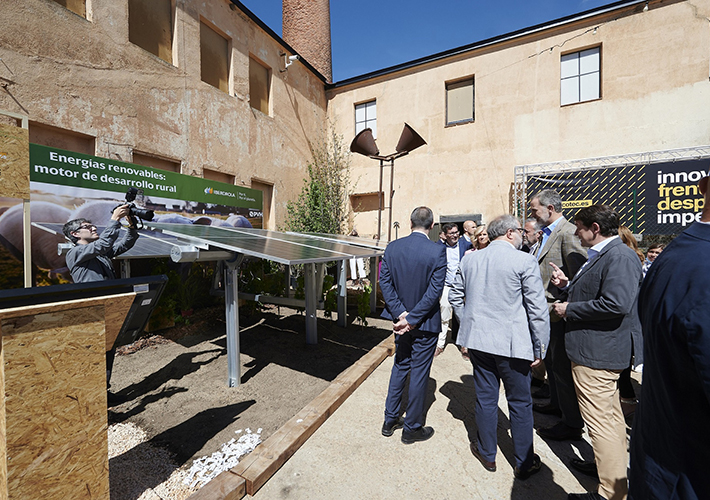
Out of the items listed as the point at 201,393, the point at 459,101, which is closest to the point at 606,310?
the point at 201,393

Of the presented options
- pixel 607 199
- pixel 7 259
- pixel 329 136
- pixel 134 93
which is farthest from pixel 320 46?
Result: pixel 7 259

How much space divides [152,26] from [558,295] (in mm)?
8347

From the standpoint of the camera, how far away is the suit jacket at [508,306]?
2.35 metres

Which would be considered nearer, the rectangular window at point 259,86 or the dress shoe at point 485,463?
the dress shoe at point 485,463

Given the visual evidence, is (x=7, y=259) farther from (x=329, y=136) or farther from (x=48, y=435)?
(x=329, y=136)

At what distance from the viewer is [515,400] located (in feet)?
7.92

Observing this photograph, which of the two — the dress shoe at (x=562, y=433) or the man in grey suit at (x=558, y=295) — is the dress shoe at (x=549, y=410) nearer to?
the man in grey suit at (x=558, y=295)

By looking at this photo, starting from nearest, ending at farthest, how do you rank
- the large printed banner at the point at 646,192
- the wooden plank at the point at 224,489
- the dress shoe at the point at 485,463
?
the wooden plank at the point at 224,489, the dress shoe at the point at 485,463, the large printed banner at the point at 646,192

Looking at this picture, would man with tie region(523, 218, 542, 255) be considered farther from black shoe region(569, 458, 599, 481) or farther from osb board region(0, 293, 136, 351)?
osb board region(0, 293, 136, 351)

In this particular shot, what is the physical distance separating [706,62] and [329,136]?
9.90 m

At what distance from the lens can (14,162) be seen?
90.6 inches

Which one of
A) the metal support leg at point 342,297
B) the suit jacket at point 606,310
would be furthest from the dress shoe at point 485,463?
the metal support leg at point 342,297

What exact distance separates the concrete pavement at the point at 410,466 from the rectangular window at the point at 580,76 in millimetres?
8611

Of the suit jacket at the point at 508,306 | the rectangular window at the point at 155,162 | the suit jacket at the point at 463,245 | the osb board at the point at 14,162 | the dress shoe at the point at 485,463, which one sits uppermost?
the rectangular window at the point at 155,162
